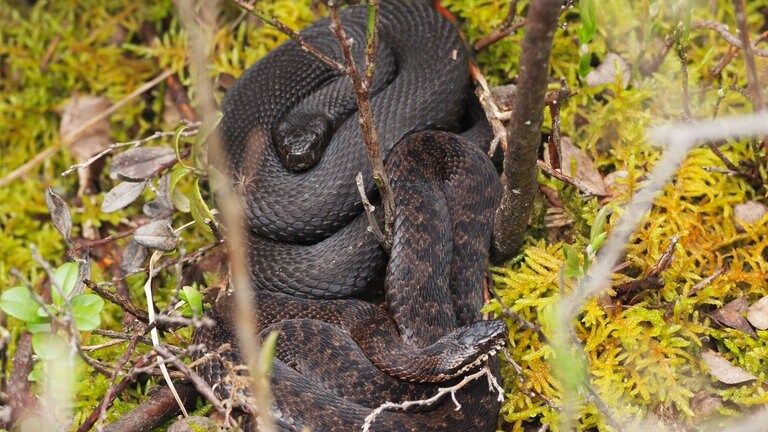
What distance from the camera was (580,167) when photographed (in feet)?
18.3

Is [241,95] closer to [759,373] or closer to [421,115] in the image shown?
[421,115]

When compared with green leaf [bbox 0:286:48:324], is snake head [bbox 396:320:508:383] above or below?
below

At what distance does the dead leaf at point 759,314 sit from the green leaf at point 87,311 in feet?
12.7

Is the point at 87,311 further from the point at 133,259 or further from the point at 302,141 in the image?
the point at 302,141

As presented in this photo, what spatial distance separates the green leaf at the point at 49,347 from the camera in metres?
3.70

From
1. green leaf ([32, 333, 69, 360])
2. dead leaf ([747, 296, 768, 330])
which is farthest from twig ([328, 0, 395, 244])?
dead leaf ([747, 296, 768, 330])

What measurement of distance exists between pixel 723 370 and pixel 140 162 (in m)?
4.29

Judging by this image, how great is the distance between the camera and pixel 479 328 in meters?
4.44

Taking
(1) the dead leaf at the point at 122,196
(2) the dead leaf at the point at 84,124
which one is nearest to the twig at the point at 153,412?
(1) the dead leaf at the point at 122,196

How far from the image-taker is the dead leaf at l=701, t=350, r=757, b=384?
177 inches

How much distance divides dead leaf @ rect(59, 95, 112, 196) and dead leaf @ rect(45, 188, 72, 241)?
6.32 feet

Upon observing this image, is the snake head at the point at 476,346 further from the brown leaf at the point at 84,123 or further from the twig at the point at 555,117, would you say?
the brown leaf at the point at 84,123

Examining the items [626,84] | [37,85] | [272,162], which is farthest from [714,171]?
[37,85]

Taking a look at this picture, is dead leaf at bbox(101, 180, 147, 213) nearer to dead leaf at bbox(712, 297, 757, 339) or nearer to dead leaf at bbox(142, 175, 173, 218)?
dead leaf at bbox(142, 175, 173, 218)
